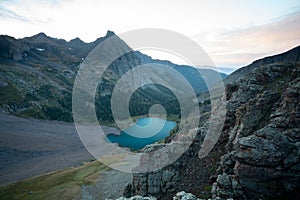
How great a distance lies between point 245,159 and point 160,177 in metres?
14.3

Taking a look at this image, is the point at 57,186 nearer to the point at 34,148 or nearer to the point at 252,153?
the point at 252,153

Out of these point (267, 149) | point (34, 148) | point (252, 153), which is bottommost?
point (34, 148)

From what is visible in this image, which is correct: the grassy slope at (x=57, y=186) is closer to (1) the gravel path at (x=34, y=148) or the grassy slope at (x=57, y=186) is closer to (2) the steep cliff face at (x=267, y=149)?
(1) the gravel path at (x=34, y=148)

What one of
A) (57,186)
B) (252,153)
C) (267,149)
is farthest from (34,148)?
(267,149)

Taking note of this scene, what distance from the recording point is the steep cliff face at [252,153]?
21109mm

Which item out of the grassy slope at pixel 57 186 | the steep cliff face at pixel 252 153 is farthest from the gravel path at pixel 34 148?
the steep cliff face at pixel 252 153

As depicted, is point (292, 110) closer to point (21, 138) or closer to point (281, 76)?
point (281, 76)

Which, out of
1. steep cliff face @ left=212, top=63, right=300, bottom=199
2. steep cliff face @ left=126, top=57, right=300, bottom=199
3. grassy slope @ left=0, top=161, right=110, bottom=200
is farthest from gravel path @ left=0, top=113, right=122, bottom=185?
Result: steep cliff face @ left=212, top=63, right=300, bottom=199

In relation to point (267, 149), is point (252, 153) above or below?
below

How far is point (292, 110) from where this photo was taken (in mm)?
24547

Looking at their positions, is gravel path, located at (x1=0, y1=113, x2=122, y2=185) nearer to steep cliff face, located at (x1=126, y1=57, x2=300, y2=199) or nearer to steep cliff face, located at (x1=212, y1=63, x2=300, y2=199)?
steep cliff face, located at (x1=126, y1=57, x2=300, y2=199)

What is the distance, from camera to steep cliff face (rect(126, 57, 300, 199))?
69.3ft

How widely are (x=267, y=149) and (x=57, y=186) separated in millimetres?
56955

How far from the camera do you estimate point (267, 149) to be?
22.2 m
